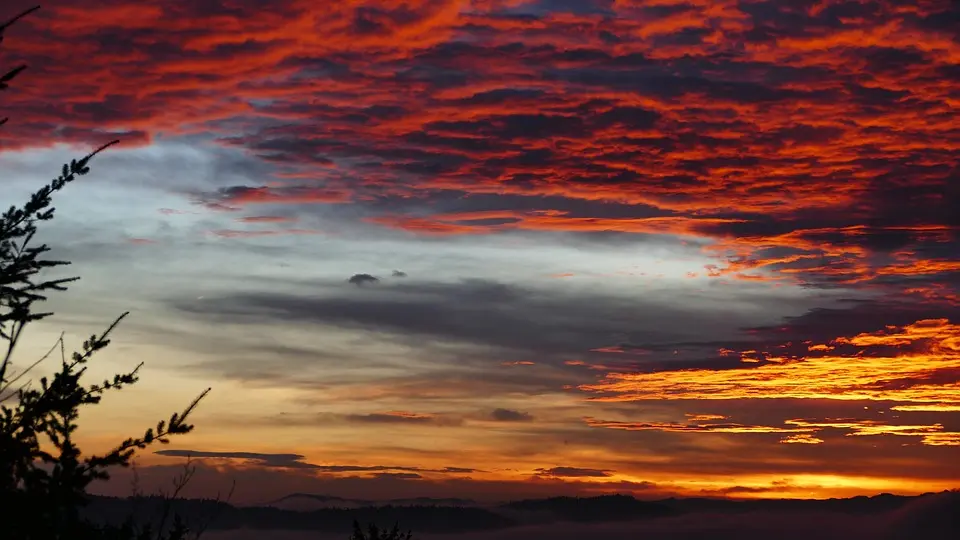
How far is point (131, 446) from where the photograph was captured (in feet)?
36.3

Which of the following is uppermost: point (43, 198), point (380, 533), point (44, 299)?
point (43, 198)

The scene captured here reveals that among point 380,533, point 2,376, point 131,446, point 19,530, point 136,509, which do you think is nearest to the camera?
point 19,530

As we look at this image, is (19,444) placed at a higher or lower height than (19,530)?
higher

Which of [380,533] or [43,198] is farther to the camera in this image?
[380,533]

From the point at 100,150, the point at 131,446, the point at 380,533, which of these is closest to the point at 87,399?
the point at 131,446

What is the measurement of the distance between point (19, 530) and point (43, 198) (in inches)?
140

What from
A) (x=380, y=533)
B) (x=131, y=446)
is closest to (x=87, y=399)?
(x=131, y=446)

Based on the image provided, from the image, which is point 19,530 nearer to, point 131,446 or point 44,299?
point 131,446

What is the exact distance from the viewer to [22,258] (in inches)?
443

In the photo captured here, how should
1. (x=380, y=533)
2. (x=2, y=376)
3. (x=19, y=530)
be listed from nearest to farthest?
(x=19, y=530) < (x=2, y=376) < (x=380, y=533)

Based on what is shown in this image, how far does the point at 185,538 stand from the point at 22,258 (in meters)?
4.57

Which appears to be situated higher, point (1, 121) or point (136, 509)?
point (1, 121)

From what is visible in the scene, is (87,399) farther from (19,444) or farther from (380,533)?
(380,533)

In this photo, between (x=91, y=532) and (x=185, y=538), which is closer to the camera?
(x=91, y=532)
